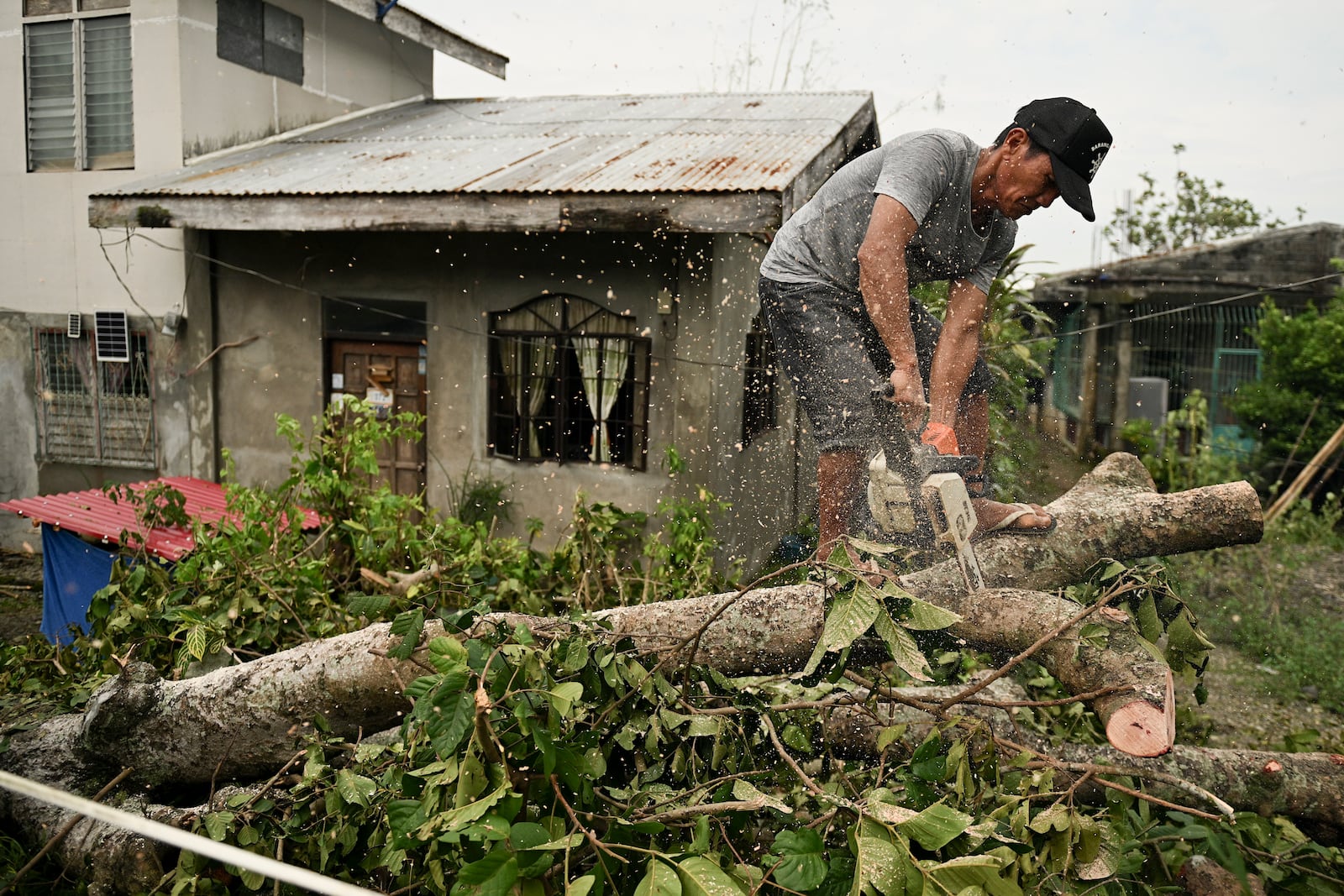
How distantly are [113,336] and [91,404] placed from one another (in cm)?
68


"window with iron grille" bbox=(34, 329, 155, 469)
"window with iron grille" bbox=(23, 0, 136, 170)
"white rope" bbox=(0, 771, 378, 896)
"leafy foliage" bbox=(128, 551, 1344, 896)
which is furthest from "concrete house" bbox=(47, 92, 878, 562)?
"white rope" bbox=(0, 771, 378, 896)

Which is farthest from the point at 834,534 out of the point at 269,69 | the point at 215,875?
the point at 269,69

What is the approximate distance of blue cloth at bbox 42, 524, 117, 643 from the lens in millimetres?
4754

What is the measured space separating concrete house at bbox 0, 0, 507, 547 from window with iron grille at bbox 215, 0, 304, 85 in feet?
0.04

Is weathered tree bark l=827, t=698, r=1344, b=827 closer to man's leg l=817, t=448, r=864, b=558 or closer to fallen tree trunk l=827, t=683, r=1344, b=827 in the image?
fallen tree trunk l=827, t=683, r=1344, b=827

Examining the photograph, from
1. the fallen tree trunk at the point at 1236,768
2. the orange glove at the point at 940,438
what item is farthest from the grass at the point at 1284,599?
the orange glove at the point at 940,438

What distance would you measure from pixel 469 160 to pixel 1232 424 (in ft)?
28.4

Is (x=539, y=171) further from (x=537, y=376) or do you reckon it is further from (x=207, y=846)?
(x=207, y=846)

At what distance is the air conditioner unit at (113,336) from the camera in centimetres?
743

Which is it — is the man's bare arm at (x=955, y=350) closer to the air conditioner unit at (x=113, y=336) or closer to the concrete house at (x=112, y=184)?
the concrete house at (x=112, y=184)

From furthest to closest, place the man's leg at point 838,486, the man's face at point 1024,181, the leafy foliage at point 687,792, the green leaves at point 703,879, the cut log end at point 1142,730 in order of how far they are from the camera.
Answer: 1. the man's leg at point 838,486
2. the man's face at point 1024,181
3. the cut log end at point 1142,730
4. the leafy foliage at point 687,792
5. the green leaves at point 703,879

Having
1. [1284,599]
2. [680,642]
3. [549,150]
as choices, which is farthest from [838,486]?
[1284,599]

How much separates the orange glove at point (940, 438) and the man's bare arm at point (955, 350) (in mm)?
94

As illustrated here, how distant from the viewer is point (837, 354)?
9.55ft
